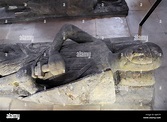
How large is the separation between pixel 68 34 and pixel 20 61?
55 centimetres

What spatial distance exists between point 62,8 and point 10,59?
5.60ft

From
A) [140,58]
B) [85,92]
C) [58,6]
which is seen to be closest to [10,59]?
[85,92]

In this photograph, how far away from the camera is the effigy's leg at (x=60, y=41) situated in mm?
2303

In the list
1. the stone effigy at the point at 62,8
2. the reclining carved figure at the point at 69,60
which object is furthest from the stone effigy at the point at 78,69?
the stone effigy at the point at 62,8

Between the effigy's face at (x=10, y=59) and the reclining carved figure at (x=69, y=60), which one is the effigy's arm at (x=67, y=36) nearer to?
the reclining carved figure at (x=69, y=60)

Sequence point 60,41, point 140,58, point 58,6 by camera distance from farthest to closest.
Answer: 1. point 58,6
2. point 60,41
3. point 140,58

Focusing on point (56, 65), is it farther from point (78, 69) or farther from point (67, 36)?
point (67, 36)

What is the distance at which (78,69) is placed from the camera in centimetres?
245

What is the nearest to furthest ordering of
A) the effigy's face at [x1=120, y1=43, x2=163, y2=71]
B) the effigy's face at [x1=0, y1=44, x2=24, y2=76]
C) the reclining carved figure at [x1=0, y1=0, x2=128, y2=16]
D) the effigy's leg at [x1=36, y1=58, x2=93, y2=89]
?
the effigy's face at [x1=120, y1=43, x2=163, y2=71], the effigy's leg at [x1=36, y1=58, x2=93, y2=89], the effigy's face at [x1=0, y1=44, x2=24, y2=76], the reclining carved figure at [x1=0, y1=0, x2=128, y2=16]

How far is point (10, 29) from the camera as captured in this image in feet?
13.3

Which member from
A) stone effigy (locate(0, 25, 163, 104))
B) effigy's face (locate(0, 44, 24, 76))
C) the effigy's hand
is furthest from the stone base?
effigy's face (locate(0, 44, 24, 76))

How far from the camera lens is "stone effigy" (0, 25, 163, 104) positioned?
7.59 ft

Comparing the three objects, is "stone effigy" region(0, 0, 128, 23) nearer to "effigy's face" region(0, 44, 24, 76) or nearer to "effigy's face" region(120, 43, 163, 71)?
"effigy's face" region(0, 44, 24, 76)

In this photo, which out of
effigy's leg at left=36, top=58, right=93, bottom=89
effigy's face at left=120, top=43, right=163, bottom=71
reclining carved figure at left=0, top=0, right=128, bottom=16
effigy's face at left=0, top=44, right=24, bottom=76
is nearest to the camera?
effigy's face at left=120, top=43, right=163, bottom=71
